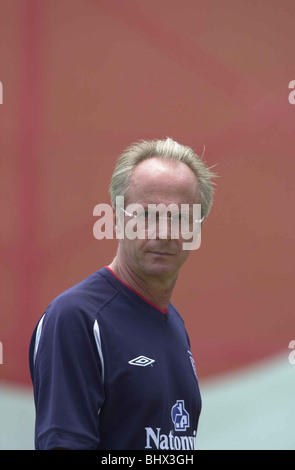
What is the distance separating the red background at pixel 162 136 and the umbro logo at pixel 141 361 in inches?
42.0

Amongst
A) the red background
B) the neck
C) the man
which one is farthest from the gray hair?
the red background

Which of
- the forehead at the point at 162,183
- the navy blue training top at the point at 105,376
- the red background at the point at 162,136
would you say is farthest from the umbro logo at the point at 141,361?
the red background at the point at 162,136

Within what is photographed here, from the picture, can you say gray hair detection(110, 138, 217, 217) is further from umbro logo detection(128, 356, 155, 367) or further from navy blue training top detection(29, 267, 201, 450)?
umbro logo detection(128, 356, 155, 367)

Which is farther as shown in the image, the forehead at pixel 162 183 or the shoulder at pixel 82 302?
the forehead at pixel 162 183

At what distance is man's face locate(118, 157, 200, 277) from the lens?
1.22 meters

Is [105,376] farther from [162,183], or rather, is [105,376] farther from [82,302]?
[162,183]

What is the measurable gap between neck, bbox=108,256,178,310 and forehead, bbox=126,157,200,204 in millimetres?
138

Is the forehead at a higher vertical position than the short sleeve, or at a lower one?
higher

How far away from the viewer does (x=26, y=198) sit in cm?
218

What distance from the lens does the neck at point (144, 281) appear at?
1.26 meters

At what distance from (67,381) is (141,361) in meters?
0.16

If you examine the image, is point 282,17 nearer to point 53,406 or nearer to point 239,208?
point 239,208

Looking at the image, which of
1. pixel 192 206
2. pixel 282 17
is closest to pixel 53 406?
pixel 192 206

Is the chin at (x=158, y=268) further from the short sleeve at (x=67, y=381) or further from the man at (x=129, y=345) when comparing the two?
the short sleeve at (x=67, y=381)
